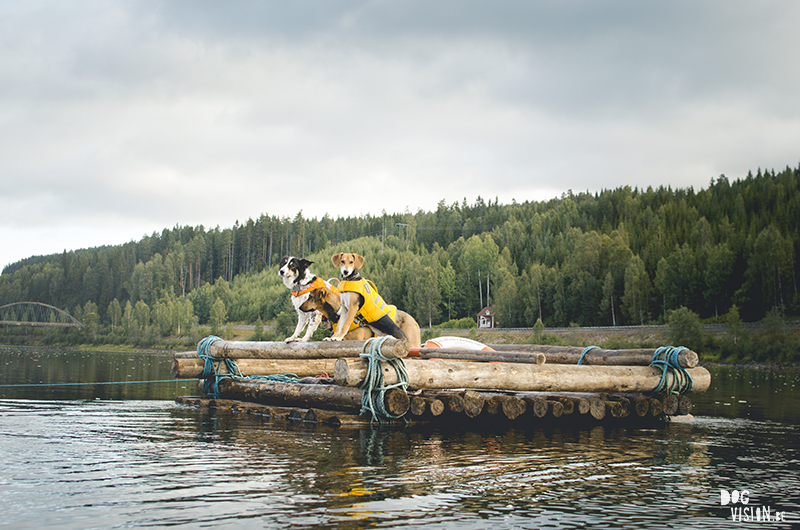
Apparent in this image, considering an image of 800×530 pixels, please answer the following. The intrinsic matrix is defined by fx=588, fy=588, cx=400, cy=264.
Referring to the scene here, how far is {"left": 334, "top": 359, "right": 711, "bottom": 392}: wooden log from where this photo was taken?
1026cm

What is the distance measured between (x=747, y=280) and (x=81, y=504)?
9152 centimetres

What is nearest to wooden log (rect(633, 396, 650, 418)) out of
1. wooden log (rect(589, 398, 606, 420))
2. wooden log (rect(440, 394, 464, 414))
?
wooden log (rect(589, 398, 606, 420))

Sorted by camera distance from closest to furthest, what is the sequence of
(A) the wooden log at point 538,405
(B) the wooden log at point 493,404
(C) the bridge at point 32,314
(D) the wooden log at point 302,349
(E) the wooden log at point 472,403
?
(D) the wooden log at point 302,349, (E) the wooden log at point 472,403, (B) the wooden log at point 493,404, (A) the wooden log at point 538,405, (C) the bridge at point 32,314

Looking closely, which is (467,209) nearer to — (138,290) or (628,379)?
(138,290)

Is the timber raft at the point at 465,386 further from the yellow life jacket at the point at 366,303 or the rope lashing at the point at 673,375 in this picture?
the yellow life jacket at the point at 366,303

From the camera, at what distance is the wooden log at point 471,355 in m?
12.2

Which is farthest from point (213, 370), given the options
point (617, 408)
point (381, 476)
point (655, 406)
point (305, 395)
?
point (655, 406)

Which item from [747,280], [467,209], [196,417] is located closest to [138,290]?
Result: [467,209]

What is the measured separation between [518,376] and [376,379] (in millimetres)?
3087

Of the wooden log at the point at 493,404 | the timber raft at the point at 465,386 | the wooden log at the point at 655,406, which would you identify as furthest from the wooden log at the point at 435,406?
the wooden log at the point at 655,406

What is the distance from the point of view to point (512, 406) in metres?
11.4

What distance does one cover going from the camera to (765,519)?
5734mm

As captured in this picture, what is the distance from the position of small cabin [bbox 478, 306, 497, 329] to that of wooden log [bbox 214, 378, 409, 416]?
91825mm

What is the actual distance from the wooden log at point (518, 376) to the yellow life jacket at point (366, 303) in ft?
6.73
